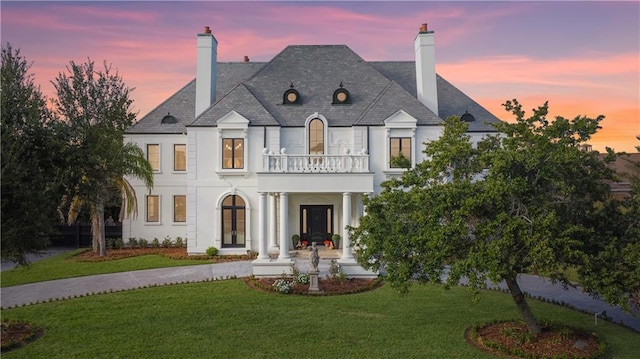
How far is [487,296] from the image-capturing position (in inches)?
664

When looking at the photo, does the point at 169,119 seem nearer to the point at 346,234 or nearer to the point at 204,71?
the point at 204,71

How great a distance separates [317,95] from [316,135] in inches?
107

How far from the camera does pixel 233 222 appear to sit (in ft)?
83.0

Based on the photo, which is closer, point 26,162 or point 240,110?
point 26,162

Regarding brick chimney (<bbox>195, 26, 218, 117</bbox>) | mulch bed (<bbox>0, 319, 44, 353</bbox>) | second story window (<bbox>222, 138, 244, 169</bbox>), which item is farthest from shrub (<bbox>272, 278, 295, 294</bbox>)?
brick chimney (<bbox>195, 26, 218, 117</bbox>)

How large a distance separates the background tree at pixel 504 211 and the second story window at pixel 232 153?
14.2 metres

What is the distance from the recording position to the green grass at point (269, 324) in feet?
37.6

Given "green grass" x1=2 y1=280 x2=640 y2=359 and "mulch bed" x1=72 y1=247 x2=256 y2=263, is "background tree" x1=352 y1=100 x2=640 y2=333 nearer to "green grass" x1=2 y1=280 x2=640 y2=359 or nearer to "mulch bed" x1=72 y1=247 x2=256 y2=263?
"green grass" x1=2 y1=280 x2=640 y2=359

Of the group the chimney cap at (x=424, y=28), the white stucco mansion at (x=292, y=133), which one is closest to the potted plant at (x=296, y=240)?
the white stucco mansion at (x=292, y=133)

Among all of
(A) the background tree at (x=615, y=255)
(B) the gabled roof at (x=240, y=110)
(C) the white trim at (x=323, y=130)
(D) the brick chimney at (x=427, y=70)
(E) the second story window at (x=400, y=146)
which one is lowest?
(A) the background tree at (x=615, y=255)

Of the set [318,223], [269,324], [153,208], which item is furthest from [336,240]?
[153,208]

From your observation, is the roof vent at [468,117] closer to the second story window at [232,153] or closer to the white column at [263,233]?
the second story window at [232,153]

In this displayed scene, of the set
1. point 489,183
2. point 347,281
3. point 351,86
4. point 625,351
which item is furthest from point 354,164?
point 625,351

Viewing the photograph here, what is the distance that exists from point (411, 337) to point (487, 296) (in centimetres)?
582
